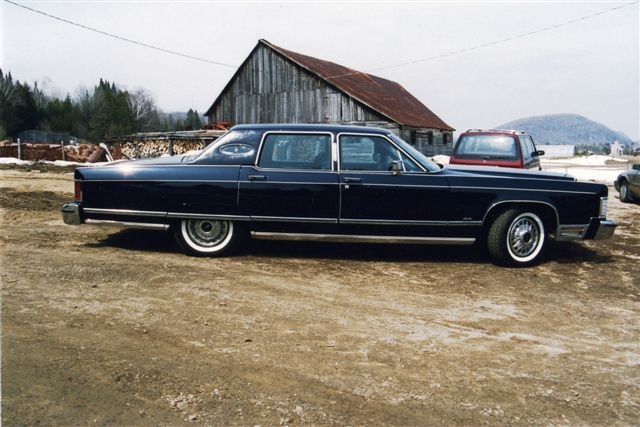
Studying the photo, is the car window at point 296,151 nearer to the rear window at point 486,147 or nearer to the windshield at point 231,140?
the windshield at point 231,140

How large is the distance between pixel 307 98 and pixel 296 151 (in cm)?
2028

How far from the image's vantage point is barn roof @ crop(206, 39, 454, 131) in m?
24.6

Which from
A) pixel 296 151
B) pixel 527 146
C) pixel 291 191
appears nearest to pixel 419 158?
pixel 296 151

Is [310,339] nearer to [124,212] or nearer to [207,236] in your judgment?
[207,236]

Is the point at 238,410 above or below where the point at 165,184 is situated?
below

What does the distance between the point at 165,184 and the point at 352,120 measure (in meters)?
19.3

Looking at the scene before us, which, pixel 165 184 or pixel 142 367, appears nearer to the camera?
pixel 142 367

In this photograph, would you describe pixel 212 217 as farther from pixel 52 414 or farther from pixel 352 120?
pixel 352 120

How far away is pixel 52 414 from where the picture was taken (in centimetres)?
246

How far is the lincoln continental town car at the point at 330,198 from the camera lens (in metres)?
5.81

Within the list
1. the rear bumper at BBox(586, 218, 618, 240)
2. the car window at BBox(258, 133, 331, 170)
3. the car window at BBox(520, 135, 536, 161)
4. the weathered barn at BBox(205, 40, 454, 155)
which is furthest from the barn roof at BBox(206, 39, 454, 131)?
the car window at BBox(258, 133, 331, 170)

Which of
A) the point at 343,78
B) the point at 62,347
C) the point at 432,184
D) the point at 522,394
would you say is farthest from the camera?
the point at 343,78

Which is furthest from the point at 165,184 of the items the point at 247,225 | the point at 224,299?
the point at 224,299

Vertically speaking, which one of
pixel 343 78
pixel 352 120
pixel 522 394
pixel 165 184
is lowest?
pixel 522 394
